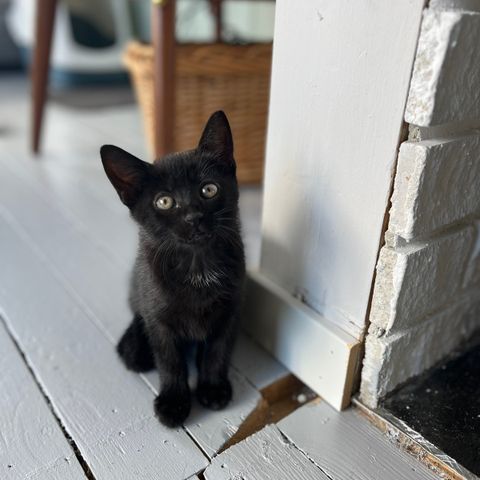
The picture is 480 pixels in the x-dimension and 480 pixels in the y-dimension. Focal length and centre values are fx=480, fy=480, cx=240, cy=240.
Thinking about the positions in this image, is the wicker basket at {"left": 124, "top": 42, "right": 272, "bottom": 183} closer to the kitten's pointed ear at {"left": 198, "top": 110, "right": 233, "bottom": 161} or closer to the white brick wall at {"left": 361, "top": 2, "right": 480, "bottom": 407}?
the kitten's pointed ear at {"left": 198, "top": 110, "right": 233, "bottom": 161}

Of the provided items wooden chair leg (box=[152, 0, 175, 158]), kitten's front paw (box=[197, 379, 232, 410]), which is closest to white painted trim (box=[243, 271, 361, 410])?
kitten's front paw (box=[197, 379, 232, 410])

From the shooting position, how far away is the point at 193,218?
0.60 meters

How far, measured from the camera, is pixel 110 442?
0.68 meters

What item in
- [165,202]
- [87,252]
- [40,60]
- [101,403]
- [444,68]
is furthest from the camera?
[40,60]

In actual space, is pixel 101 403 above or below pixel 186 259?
below

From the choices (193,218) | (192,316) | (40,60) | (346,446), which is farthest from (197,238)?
(40,60)

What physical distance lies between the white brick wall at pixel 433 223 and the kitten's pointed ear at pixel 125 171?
329 mm

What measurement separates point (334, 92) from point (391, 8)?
124mm

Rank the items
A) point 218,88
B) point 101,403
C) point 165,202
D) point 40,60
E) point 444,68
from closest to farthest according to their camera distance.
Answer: point 444,68 → point 165,202 → point 101,403 → point 218,88 → point 40,60

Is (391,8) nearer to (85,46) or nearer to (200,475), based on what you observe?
(200,475)

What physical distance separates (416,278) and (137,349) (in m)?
0.45

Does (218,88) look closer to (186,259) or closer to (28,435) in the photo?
(186,259)

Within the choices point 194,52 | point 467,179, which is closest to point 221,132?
point 467,179

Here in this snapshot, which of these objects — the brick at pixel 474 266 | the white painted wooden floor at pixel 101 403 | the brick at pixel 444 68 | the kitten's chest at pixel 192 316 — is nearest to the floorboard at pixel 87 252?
the white painted wooden floor at pixel 101 403
